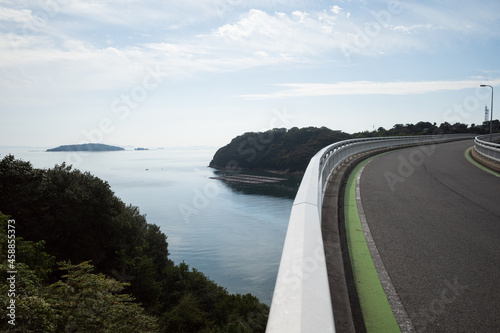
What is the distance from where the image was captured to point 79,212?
27.5 metres

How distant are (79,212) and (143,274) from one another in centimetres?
708

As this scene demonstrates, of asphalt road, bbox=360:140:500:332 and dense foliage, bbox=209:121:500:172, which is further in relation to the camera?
dense foliage, bbox=209:121:500:172

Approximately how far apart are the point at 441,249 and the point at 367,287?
196cm

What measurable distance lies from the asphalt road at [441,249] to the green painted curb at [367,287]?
20cm

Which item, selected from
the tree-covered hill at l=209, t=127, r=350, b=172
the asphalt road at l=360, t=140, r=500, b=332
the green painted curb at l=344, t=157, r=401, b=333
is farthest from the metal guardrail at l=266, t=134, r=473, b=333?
the tree-covered hill at l=209, t=127, r=350, b=172

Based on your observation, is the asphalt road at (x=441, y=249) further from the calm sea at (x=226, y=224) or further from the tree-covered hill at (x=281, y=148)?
the tree-covered hill at (x=281, y=148)

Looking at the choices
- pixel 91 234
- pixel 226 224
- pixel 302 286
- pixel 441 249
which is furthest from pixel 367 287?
pixel 226 224

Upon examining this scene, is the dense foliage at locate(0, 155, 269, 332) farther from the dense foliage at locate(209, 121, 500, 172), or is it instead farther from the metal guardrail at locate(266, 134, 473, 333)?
the dense foliage at locate(209, 121, 500, 172)

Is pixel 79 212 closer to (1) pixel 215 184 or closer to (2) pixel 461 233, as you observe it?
(2) pixel 461 233

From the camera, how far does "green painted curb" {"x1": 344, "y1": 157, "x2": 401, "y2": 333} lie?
9.89ft

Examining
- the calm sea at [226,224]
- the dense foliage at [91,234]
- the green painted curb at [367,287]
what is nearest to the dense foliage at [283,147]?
the calm sea at [226,224]

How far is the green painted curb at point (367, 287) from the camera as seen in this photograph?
3.02 meters

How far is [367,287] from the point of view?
3756mm

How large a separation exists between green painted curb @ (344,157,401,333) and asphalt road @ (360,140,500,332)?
0.64ft
